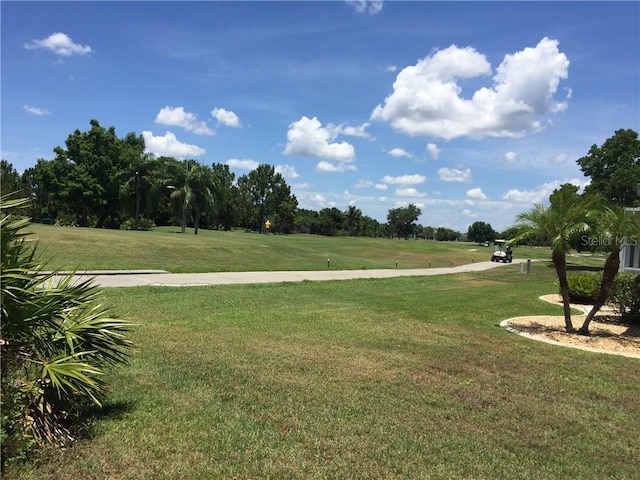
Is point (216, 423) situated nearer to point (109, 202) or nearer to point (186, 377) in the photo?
point (186, 377)

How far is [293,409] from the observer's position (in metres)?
4.77

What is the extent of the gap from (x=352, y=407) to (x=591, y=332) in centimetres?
811

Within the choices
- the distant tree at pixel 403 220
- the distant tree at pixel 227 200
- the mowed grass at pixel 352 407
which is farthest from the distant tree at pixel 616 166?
the distant tree at pixel 403 220

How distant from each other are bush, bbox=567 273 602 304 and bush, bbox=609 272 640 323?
333cm

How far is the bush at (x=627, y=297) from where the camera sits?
11664 millimetres

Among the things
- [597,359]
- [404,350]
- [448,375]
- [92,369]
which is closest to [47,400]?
[92,369]

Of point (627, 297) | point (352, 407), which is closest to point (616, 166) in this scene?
point (627, 297)

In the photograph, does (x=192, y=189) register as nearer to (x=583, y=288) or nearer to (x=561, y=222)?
(x=583, y=288)

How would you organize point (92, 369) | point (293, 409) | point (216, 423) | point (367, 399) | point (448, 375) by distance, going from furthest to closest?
point (448, 375) < point (367, 399) < point (293, 409) < point (216, 423) < point (92, 369)

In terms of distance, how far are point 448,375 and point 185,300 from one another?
25.5ft

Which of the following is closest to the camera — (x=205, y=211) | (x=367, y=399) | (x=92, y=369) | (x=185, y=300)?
(x=92, y=369)

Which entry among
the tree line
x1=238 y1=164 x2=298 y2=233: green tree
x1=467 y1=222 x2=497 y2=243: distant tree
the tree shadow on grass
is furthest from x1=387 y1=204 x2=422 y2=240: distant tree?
the tree shadow on grass

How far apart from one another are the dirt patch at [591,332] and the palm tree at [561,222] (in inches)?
22.3

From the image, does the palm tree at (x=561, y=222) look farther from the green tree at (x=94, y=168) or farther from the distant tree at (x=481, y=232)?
the distant tree at (x=481, y=232)
